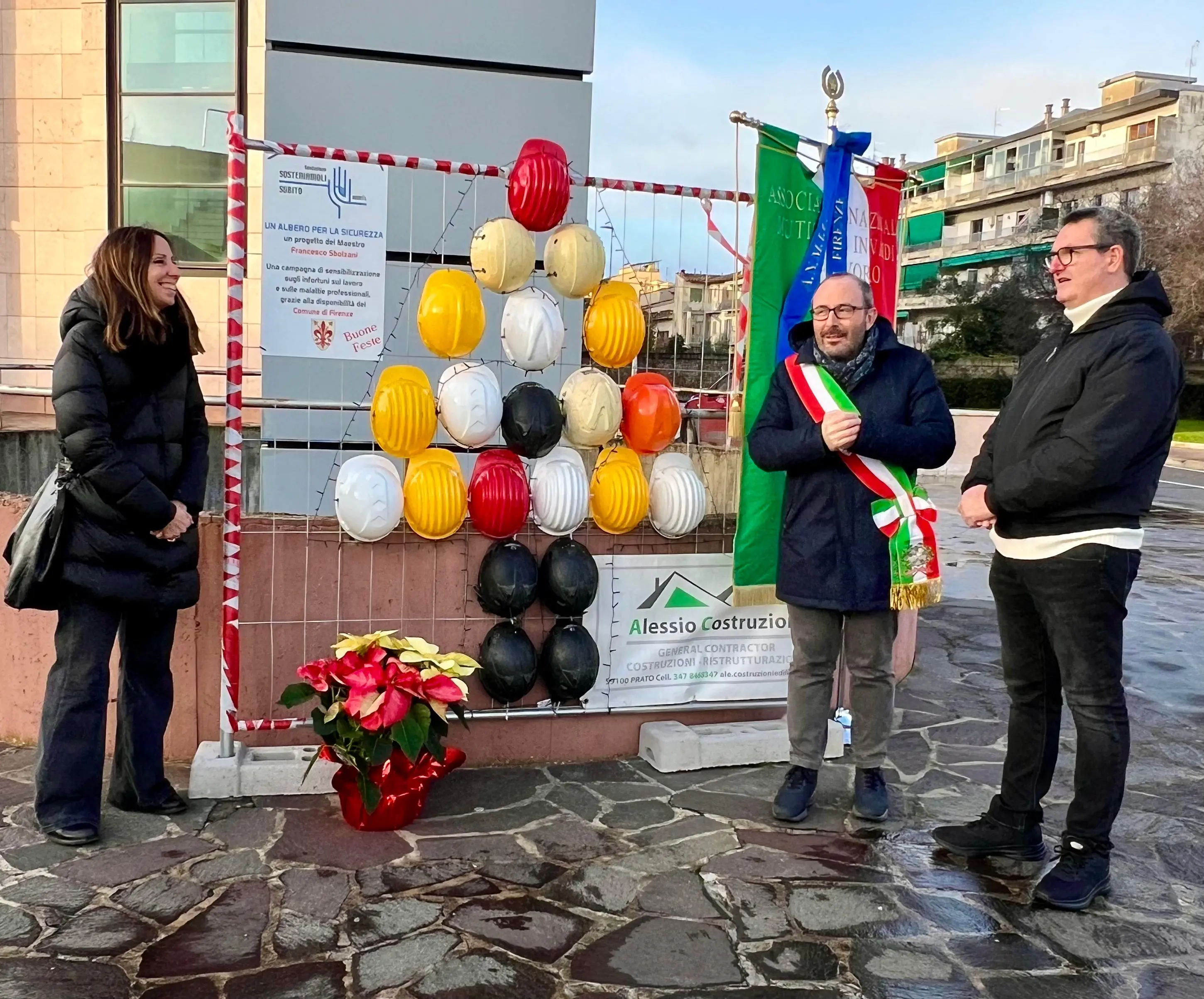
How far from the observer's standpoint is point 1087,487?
10.2 feet

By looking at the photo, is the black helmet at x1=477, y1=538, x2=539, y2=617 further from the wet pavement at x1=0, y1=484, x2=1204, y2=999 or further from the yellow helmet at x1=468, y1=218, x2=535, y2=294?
the yellow helmet at x1=468, y1=218, x2=535, y2=294

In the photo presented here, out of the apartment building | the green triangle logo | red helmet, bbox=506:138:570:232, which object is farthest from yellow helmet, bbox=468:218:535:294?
the apartment building

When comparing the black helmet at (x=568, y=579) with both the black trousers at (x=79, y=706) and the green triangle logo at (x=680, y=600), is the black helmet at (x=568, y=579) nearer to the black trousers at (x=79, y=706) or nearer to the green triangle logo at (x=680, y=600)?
the green triangle logo at (x=680, y=600)

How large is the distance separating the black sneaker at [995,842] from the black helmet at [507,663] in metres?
1.68

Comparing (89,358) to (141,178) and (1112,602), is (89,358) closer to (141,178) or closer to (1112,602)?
(1112,602)

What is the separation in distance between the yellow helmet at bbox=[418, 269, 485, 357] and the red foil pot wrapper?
4.98ft

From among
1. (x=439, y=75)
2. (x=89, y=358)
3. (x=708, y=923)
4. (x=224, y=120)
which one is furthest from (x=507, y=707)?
(x=224, y=120)

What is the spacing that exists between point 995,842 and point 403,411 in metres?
2.61

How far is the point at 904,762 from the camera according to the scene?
15.6 feet

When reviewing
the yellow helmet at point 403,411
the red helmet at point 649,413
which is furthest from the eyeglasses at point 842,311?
the yellow helmet at point 403,411

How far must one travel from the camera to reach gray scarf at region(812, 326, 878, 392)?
3.79m

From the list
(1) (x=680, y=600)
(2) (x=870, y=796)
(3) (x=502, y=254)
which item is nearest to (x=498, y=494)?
(3) (x=502, y=254)

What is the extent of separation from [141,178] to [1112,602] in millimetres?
8137

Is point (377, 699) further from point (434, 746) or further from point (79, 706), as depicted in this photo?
point (79, 706)
